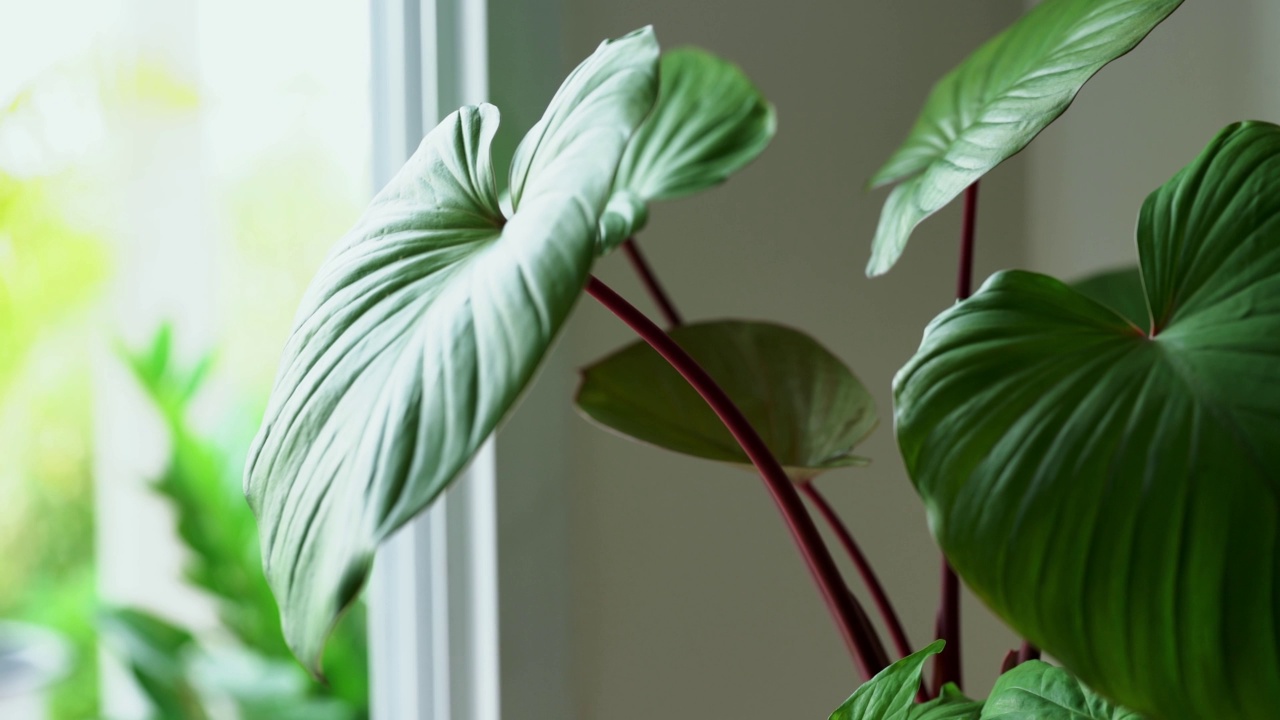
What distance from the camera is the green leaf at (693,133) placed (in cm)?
73

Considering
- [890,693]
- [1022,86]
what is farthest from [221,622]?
[1022,86]

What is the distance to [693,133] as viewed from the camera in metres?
0.77

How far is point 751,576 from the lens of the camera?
987 mm

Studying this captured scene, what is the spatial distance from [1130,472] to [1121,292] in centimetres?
46

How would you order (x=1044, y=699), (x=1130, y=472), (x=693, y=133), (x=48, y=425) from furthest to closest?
1. (x=48, y=425)
2. (x=693, y=133)
3. (x=1044, y=699)
4. (x=1130, y=472)

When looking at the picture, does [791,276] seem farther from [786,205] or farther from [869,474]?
[869,474]

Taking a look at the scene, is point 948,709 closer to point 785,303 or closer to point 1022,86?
point 1022,86

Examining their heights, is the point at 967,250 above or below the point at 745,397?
above

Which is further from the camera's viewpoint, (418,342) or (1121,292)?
(1121,292)

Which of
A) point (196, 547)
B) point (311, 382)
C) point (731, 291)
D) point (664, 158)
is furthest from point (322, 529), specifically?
point (196, 547)

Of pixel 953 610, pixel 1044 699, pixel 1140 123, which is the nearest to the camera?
pixel 1044 699

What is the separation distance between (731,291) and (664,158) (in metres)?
0.23

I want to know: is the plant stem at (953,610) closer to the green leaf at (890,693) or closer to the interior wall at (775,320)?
the green leaf at (890,693)

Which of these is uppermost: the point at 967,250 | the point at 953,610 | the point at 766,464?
the point at 967,250
